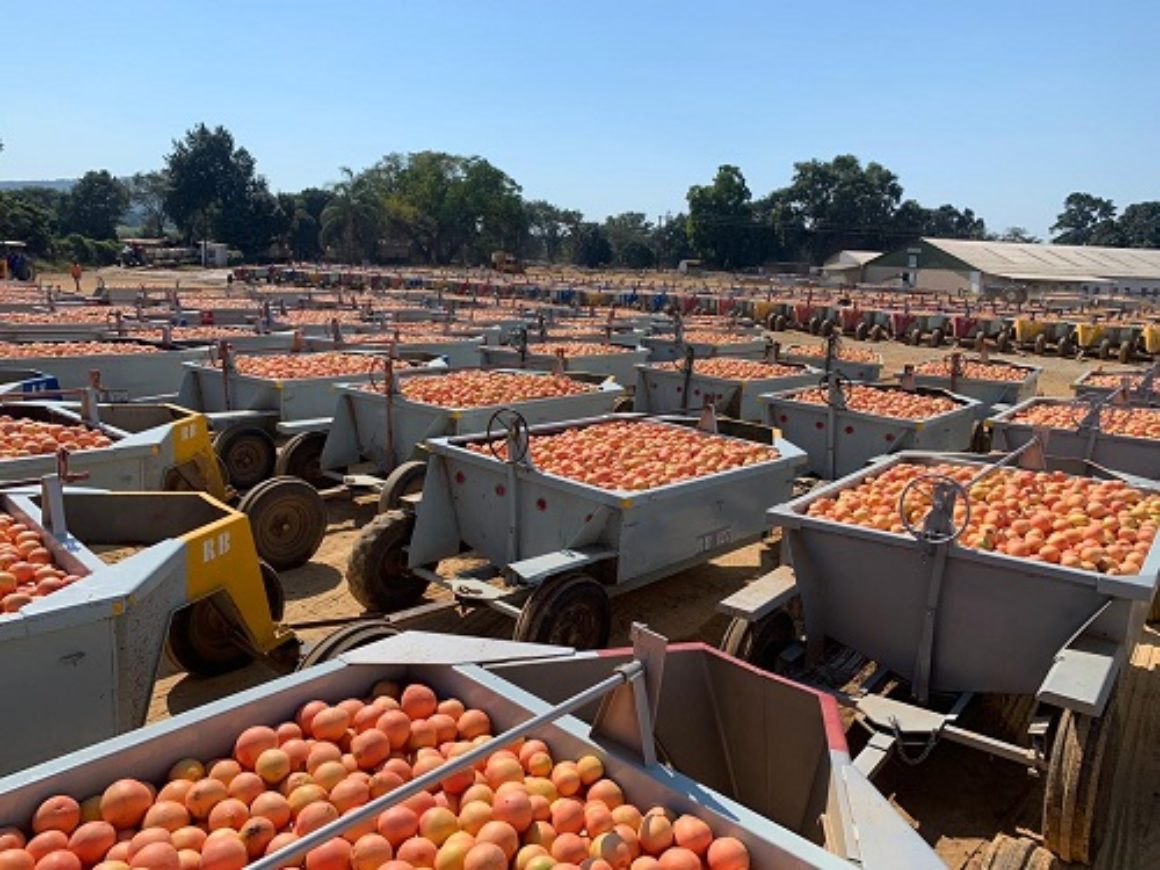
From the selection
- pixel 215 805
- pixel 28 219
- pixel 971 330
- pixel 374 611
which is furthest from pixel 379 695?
pixel 28 219

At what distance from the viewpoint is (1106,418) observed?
10.3m

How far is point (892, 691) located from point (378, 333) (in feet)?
50.0

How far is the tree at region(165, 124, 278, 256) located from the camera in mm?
82562

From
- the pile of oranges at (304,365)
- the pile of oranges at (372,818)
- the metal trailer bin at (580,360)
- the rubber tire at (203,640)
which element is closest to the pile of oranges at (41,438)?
the rubber tire at (203,640)

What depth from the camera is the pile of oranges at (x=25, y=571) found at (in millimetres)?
3967

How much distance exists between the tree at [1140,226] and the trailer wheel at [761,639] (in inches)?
5308

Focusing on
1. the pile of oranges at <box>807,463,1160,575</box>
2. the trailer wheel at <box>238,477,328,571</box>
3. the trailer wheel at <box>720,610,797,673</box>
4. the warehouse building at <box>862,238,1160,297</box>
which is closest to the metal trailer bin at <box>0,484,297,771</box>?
the trailer wheel at <box>238,477,328,571</box>

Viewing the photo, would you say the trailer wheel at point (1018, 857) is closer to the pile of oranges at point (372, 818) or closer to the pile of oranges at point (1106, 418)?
Answer: the pile of oranges at point (372, 818)

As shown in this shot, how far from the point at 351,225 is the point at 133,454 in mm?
89123

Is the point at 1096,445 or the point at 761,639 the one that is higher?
the point at 1096,445

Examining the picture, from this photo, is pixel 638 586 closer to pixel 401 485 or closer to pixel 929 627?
pixel 929 627

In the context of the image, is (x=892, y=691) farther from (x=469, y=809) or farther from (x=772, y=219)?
(x=772, y=219)

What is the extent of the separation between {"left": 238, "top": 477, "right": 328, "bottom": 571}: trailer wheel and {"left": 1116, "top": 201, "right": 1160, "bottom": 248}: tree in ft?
442

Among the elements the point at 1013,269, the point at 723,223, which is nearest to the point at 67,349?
the point at 1013,269
